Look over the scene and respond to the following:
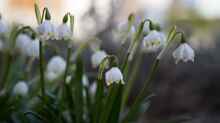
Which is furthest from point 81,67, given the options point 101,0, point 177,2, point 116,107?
point 177,2

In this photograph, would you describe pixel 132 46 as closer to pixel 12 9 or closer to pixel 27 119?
pixel 27 119

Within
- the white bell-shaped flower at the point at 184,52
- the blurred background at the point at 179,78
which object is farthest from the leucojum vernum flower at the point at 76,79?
the blurred background at the point at 179,78

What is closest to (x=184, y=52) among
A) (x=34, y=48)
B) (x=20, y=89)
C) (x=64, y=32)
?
(x=64, y=32)

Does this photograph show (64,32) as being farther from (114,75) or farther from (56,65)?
(56,65)

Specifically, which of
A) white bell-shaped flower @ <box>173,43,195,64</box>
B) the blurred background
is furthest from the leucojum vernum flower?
the blurred background

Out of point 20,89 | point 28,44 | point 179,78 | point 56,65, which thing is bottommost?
point 179,78

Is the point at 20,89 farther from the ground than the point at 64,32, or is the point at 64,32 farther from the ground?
the point at 64,32

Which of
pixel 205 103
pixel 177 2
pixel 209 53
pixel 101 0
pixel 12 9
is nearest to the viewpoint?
pixel 205 103
